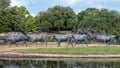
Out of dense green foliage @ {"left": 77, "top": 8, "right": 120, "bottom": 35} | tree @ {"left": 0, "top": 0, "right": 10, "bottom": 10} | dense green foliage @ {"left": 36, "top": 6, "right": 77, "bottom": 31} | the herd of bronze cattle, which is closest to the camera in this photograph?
the herd of bronze cattle

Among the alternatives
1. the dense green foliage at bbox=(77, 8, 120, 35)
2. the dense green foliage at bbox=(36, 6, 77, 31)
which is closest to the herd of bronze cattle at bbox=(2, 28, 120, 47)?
the dense green foliage at bbox=(77, 8, 120, 35)

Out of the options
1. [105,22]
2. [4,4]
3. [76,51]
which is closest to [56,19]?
[105,22]

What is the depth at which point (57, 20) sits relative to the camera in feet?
427

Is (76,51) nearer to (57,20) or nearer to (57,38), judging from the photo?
(57,38)

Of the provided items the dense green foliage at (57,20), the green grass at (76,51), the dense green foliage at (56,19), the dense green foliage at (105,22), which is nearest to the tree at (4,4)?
the dense green foliage at (57,20)

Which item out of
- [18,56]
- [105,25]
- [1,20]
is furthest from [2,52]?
[105,25]

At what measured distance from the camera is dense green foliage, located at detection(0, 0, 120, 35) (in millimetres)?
74625

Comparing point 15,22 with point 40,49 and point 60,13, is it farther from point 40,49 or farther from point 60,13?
point 60,13

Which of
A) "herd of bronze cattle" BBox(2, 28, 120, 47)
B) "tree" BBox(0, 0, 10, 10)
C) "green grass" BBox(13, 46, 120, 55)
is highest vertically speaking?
"tree" BBox(0, 0, 10, 10)

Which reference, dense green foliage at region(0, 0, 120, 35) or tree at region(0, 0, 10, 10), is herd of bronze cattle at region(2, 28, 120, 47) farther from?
tree at region(0, 0, 10, 10)

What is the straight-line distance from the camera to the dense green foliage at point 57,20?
74625 millimetres

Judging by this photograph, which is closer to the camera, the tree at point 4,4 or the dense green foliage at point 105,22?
the tree at point 4,4

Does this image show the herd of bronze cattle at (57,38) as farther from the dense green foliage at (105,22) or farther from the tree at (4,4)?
the dense green foliage at (105,22)

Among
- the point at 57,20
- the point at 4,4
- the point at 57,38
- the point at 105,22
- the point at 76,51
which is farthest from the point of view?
the point at 57,20
